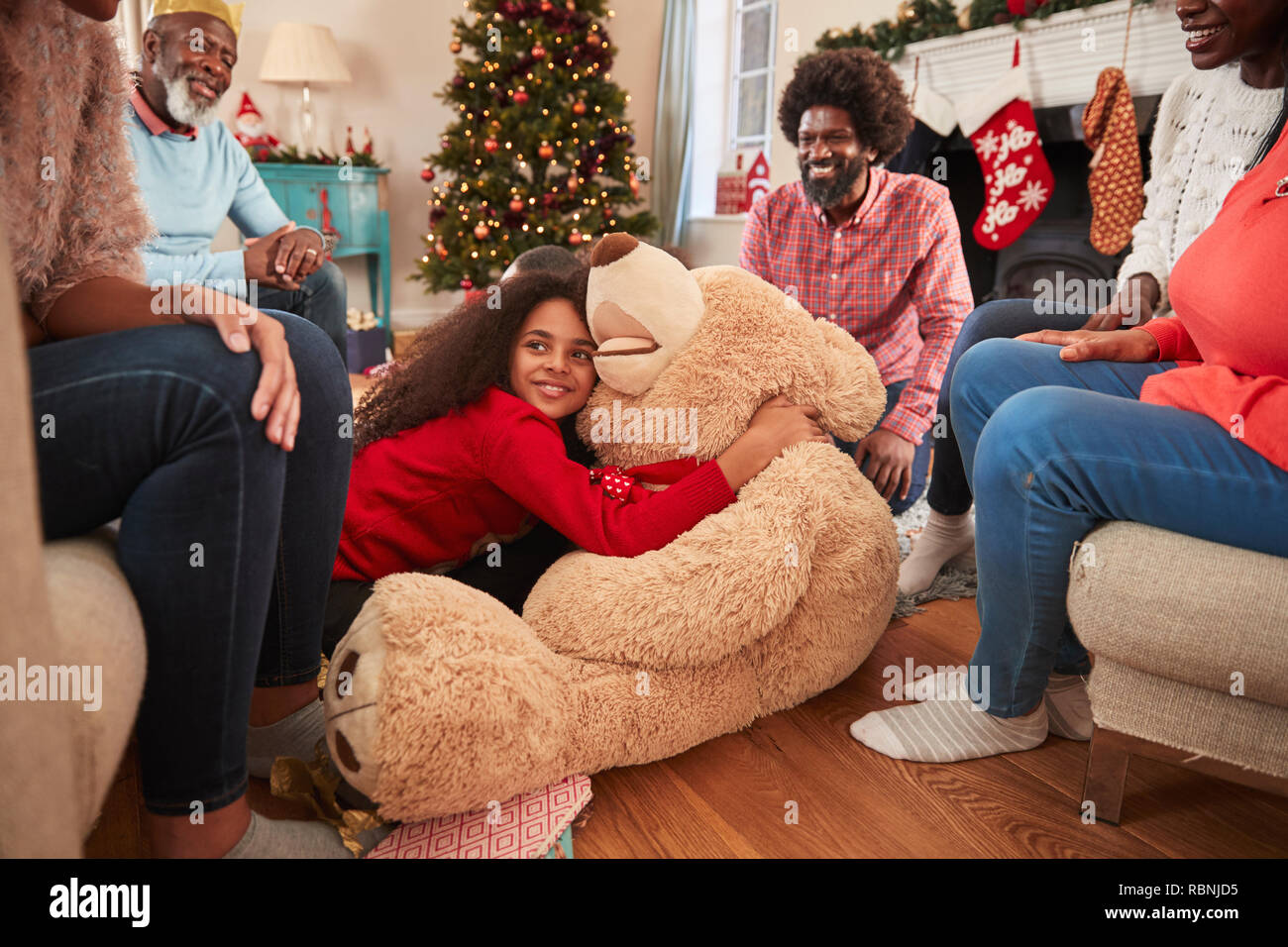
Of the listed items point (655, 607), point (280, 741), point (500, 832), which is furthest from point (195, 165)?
point (500, 832)

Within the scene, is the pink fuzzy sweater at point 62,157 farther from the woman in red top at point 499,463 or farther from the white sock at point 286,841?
the white sock at point 286,841

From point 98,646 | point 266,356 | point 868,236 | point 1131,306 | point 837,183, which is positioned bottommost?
point 98,646

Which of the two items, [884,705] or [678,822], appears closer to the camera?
[678,822]

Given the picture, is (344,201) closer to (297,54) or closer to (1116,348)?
(297,54)

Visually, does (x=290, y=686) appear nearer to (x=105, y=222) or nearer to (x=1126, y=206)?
(x=105, y=222)

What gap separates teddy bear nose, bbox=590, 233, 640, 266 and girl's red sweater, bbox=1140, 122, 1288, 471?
2.27ft

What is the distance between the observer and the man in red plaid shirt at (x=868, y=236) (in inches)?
70.8

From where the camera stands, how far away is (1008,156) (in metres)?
2.83

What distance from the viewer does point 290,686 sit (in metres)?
1.01

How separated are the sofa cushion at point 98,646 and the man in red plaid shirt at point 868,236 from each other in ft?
4.51

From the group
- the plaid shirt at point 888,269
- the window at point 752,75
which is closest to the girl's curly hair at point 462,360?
the plaid shirt at point 888,269

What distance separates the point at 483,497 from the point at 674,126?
4.24m
